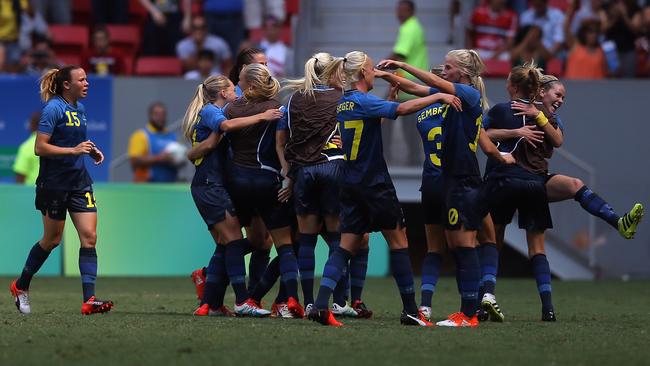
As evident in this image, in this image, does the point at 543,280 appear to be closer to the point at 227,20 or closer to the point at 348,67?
the point at 348,67

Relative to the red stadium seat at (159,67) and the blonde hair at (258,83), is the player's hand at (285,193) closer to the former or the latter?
the blonde hair at (258,83)

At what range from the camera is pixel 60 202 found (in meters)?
10.5

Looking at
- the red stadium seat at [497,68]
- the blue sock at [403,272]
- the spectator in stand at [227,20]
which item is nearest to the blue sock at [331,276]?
the blue sock at [403,272]

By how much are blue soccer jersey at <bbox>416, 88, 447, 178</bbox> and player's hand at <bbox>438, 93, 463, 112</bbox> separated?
2.32 feet

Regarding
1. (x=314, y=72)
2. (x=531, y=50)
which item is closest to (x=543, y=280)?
(x=314, y=72)

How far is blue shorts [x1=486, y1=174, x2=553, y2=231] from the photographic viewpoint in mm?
10492

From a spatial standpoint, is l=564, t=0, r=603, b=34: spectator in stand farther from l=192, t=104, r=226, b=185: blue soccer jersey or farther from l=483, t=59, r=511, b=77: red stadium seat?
l=192, t=104, r=226, b=185: blue soccer jersey

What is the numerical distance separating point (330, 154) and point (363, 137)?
3.16 ft

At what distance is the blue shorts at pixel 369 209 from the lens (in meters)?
9.51

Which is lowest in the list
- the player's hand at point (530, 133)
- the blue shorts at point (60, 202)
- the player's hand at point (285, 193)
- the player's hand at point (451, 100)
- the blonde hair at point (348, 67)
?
the blue shorts at point (60, 202)

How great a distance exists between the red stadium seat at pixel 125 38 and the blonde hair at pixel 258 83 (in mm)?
Answer: 10633

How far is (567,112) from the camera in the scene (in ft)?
62.4

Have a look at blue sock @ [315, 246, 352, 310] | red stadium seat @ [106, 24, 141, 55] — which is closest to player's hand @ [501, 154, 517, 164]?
blue sock @ [315, 246, 352, 310]

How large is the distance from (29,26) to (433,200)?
12.1 meters
